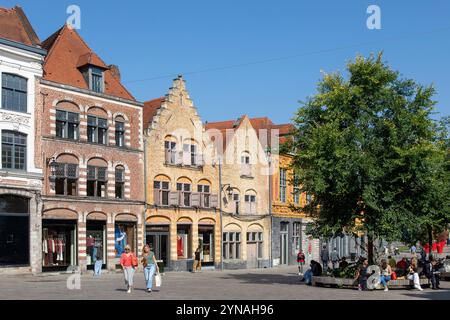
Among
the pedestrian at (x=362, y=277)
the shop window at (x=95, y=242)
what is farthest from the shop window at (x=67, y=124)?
the pedestrian at (x=362, y=277)

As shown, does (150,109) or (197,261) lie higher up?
(150,109)

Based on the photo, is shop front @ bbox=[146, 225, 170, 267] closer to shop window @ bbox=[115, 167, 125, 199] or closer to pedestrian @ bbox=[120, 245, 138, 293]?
shop window @ bbox=[115, 167, 125, 199]

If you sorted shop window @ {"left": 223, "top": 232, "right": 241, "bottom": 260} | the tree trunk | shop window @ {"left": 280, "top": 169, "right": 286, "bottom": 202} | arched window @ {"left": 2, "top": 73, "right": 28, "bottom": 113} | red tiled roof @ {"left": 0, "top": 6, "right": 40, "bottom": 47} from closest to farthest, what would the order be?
the tree trunk, arched window @ {"left": 2, "top": 73, "right": 28, "bottom": 113}, red tiled roof @ {"left": 0, "top": 6, "right": 40, "bottom": 47}, shop window @ {"left": 223, "top": 232, "right": 241, "bottom": 260}, shop window @ {"left": 280, "top": 169, "right": 286, "bottom": 202}

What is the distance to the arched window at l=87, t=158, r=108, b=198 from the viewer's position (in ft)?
128

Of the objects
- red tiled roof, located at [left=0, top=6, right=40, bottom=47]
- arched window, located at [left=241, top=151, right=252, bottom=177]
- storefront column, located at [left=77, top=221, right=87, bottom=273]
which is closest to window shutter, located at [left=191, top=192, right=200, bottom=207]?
arched window, located at [left=241, top=151, right=252, bottom=177]

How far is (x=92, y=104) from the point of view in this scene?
129 ft

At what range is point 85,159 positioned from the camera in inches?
1518

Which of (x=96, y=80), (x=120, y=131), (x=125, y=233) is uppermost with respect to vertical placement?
(x=96, y=80)

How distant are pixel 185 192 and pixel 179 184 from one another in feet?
2.64

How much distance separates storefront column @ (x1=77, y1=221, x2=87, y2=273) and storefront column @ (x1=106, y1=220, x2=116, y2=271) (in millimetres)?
1784

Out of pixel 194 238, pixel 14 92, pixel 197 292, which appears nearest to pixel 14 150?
pixel 14 92

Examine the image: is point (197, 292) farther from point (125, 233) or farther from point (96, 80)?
point (96, 80)

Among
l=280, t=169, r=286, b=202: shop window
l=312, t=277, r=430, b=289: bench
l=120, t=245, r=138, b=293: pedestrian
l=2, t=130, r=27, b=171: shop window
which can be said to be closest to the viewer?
l=120, t=245, r=138, b=293: pedestrian
